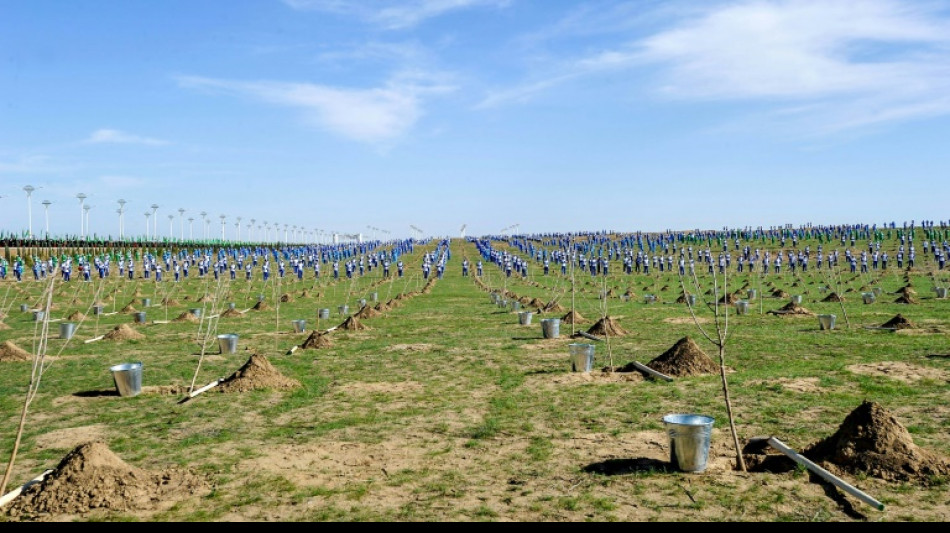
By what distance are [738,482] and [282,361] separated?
12.6 meters

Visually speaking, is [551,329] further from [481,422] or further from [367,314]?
[481,422]

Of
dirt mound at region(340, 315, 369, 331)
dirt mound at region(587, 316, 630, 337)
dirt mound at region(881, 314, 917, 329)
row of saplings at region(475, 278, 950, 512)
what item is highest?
row of saplings at region(475, 278, 950, 512)

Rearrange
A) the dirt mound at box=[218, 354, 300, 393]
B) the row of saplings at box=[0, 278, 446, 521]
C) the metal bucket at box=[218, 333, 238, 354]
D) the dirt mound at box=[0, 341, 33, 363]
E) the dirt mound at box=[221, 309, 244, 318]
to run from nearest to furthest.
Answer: the row of saplings at box=[0, 278, 446, 521] < the dirt mound at box=[218, 354, 300, 393] < the dirt mound at box=[0, 341, 33, 363] < the metal bucket at box=[218, 333, 238, 354] < the dirt mound at box=[221, 309, 244, 318]

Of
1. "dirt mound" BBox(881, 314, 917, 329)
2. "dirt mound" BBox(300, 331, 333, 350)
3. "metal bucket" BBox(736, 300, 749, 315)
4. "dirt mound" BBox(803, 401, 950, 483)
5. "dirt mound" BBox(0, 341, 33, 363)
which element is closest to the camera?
"dirt mound" BBox(803, 401, 950, 483)

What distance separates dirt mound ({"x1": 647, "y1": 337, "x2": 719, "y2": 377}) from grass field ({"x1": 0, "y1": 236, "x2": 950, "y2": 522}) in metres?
0.38

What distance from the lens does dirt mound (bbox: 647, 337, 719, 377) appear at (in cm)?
1412

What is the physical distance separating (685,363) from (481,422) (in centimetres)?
538

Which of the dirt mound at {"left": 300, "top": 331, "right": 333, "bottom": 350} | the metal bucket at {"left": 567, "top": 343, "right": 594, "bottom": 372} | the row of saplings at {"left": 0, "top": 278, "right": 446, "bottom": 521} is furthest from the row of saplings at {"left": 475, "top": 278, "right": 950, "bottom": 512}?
the dirt mound at {"left": 300, "top": 331, "right": 333, "bottom": 350}

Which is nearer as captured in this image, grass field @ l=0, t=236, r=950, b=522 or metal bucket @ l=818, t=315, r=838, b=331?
grass field @ l=0, t=236, r=950, b=522

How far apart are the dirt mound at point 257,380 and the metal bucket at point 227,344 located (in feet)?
16.5

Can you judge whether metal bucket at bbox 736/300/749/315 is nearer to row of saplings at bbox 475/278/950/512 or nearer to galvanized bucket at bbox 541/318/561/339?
galvanized bucket at bbox 541/318/561/339

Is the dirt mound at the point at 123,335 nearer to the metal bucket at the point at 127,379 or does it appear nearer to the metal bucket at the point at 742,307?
the metal bucket at the point at 127,379

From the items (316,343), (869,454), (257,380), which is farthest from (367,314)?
(869,454)
